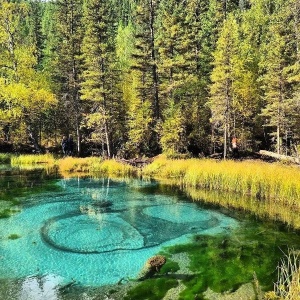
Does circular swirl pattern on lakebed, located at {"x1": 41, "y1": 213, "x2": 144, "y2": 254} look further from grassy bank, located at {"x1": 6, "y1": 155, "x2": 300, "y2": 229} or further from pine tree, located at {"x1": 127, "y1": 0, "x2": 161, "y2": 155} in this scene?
pine tree, located at {"x1": 127, "y1": 0, "x2": 161, "y2": 155}

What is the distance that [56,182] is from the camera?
65.6 ft

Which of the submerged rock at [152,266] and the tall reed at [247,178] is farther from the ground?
the tall reed at [247,178]

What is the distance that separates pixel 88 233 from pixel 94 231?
27 centimetres

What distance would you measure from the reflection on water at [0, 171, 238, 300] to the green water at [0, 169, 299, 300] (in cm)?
2

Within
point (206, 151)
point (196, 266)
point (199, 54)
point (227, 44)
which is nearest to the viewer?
point (196, 266)

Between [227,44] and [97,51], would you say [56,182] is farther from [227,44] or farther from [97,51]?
[227,44]

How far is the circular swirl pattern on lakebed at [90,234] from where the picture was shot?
9797 millimetres

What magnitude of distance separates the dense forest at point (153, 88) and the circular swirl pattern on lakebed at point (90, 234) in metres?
14.1

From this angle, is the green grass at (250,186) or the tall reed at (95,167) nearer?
the green grass at (250,186)

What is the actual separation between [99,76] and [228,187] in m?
15.2

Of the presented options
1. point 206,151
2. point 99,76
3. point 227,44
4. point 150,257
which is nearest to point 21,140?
point 99,76

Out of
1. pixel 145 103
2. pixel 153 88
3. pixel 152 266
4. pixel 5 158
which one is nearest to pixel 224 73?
pixel 145 103

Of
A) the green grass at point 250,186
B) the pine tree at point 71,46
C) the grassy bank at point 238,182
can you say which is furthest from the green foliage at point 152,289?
the pine tree at point 71,46

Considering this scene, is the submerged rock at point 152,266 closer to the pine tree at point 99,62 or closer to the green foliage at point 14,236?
the green foliage at point 14,236
